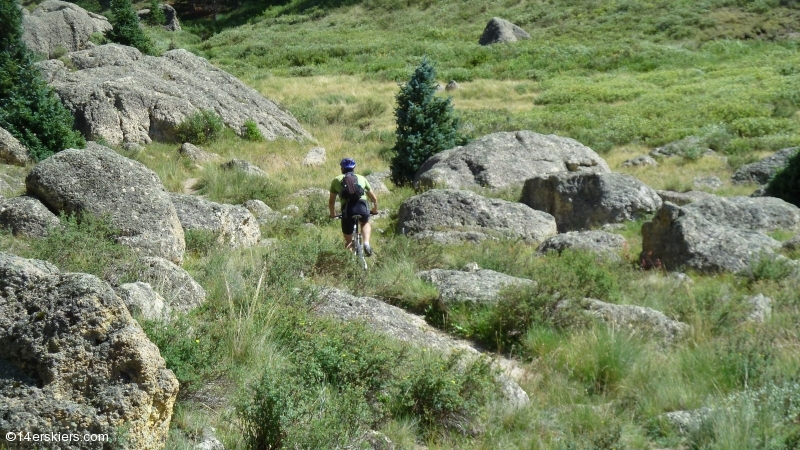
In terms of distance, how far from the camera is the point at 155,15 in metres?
53.9

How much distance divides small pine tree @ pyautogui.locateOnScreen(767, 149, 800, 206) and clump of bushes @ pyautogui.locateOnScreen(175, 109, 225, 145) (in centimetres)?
1204

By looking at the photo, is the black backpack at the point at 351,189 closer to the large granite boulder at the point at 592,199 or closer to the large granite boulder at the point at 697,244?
the large granite boulder at the point at 697,244

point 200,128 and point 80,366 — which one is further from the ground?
point 80,366

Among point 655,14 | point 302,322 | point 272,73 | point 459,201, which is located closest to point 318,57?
point 272,73

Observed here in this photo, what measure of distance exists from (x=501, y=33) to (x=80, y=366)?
41.0m

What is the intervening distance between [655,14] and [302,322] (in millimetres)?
42894

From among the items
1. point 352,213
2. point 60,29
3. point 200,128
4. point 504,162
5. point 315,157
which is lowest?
point 315,157

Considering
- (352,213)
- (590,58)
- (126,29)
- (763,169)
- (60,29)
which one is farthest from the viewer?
(590,58)

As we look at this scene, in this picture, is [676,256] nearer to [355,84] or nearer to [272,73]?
[355,84]

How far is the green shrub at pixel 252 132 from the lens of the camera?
1959 centimetres

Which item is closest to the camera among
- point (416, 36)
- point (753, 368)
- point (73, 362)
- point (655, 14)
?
point (73, 362)

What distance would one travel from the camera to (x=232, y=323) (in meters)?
5.29

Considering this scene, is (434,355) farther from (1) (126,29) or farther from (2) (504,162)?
(1) (126,29)

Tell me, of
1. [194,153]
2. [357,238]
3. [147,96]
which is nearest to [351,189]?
[357,238]
